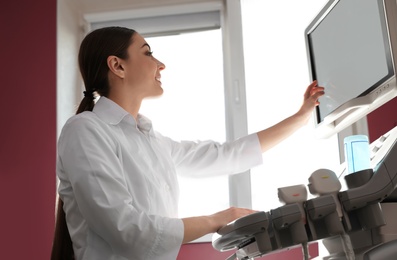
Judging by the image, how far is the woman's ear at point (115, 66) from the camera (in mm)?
1748

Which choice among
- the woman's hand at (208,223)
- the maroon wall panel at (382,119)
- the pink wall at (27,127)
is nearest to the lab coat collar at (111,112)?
the woman's hand at (208,223)

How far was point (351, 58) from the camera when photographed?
1.52 meters

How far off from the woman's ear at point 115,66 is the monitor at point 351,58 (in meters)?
0.67

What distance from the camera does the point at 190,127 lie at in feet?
9.35

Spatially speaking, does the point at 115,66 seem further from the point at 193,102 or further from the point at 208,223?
the point at 193,102

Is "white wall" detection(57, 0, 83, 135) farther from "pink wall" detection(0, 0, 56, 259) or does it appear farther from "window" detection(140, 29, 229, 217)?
"window" detection(140, 29, 229, 217)

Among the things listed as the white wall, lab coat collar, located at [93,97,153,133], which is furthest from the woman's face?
the white wall

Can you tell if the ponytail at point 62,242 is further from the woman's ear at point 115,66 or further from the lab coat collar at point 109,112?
the woman's ear at point 115,66

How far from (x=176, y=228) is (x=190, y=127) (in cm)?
147

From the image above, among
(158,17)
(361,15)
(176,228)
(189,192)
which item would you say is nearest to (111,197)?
(176,228)

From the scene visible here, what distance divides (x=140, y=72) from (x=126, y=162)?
1.20 feet

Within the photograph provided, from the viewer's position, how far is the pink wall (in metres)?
2.57

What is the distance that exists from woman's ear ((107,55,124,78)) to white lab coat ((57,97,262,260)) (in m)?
0.12

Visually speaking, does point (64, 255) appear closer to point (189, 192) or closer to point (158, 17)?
point (189, 192)
